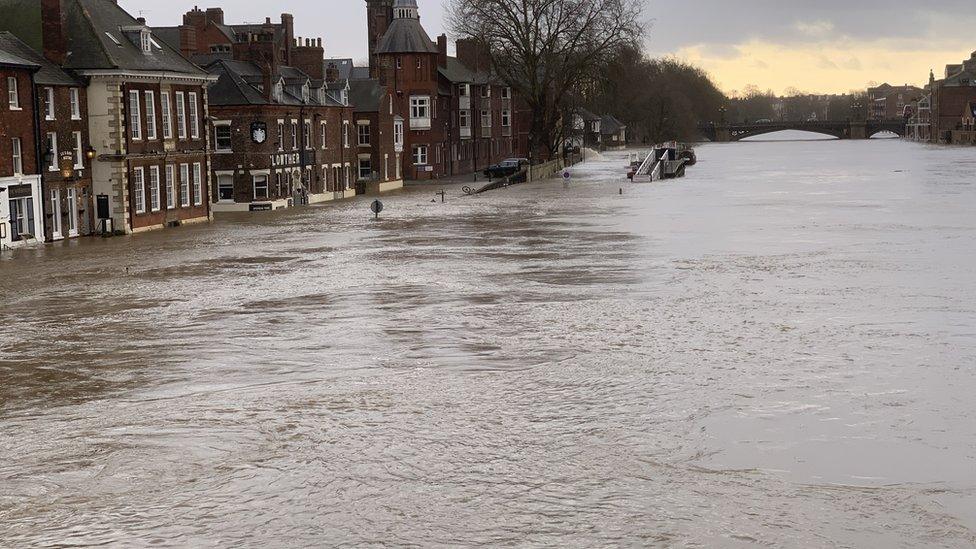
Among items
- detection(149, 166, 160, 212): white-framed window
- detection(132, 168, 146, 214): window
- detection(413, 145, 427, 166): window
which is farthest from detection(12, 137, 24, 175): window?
detection(413, 145, 427, 166): window

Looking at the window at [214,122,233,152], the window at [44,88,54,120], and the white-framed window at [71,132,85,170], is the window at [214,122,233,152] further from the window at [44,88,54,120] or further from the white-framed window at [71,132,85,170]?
the window at [44,88,54,120]

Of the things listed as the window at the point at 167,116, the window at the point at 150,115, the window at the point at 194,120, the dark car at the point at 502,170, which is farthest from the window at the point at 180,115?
the dark car at the point at 502,170

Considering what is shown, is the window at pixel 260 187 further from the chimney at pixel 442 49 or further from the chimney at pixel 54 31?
the chimney at pixel 442 49

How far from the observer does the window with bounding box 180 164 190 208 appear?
57438 millimetres

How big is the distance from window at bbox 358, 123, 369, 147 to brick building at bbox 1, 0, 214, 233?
28.5 metres

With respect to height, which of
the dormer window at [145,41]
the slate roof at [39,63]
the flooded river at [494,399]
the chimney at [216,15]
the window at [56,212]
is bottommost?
the flooded river at [494,399]

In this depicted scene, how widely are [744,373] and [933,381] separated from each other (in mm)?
3178

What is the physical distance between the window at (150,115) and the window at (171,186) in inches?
90.5

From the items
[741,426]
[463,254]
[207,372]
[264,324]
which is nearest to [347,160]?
[463,254]

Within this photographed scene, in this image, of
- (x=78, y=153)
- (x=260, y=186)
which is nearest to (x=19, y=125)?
(x=78, y=153)

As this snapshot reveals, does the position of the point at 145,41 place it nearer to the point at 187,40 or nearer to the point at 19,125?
the point at 19,125

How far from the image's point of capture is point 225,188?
67.2 m

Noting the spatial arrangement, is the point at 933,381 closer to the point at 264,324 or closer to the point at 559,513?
the point at 559,513

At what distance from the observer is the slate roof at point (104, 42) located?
50438 millimetres
